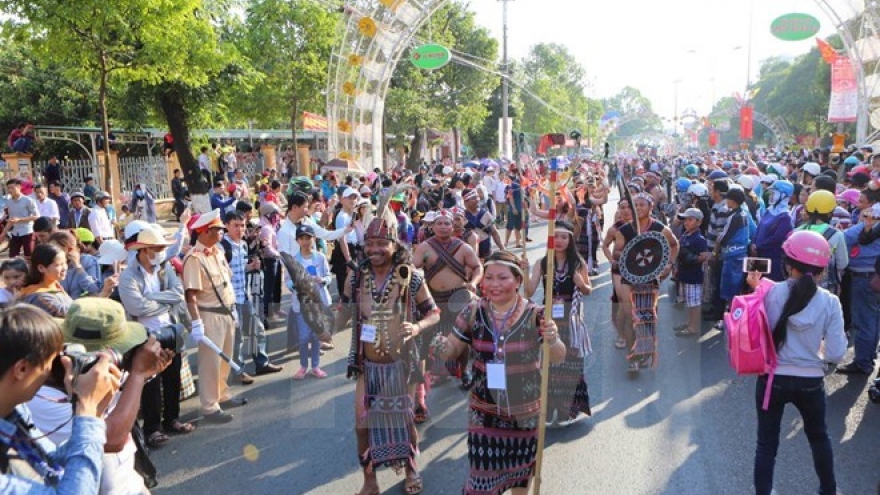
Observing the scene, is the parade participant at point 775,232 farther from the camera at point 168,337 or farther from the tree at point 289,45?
the tree at point 289,45

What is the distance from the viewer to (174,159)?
2312 cm

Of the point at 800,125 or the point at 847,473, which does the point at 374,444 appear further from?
the point at 800,125

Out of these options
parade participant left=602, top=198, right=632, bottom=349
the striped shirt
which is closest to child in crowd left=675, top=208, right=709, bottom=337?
the striped shirt

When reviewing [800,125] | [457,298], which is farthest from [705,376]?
[800,125]

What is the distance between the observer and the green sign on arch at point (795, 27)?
15.4m

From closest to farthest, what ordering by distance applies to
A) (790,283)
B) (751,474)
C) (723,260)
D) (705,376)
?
(790,283), (751,474), (705,376), (723,260)

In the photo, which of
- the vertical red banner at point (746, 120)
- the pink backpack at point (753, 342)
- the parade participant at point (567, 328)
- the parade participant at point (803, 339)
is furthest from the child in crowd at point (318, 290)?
the vertical red banner at point (746, 120)

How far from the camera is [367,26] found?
684 inches

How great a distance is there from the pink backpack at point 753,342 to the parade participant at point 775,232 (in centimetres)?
395

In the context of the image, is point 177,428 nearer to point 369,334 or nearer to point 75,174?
point 369,334

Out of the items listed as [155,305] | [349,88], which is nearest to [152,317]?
[155,305]

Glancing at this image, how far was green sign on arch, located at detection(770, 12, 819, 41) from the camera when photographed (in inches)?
605

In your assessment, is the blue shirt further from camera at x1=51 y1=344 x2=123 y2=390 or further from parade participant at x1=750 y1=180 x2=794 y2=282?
parade participant at x1=750 y1=180 x2=794 y2=282

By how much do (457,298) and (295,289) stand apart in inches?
75.3
